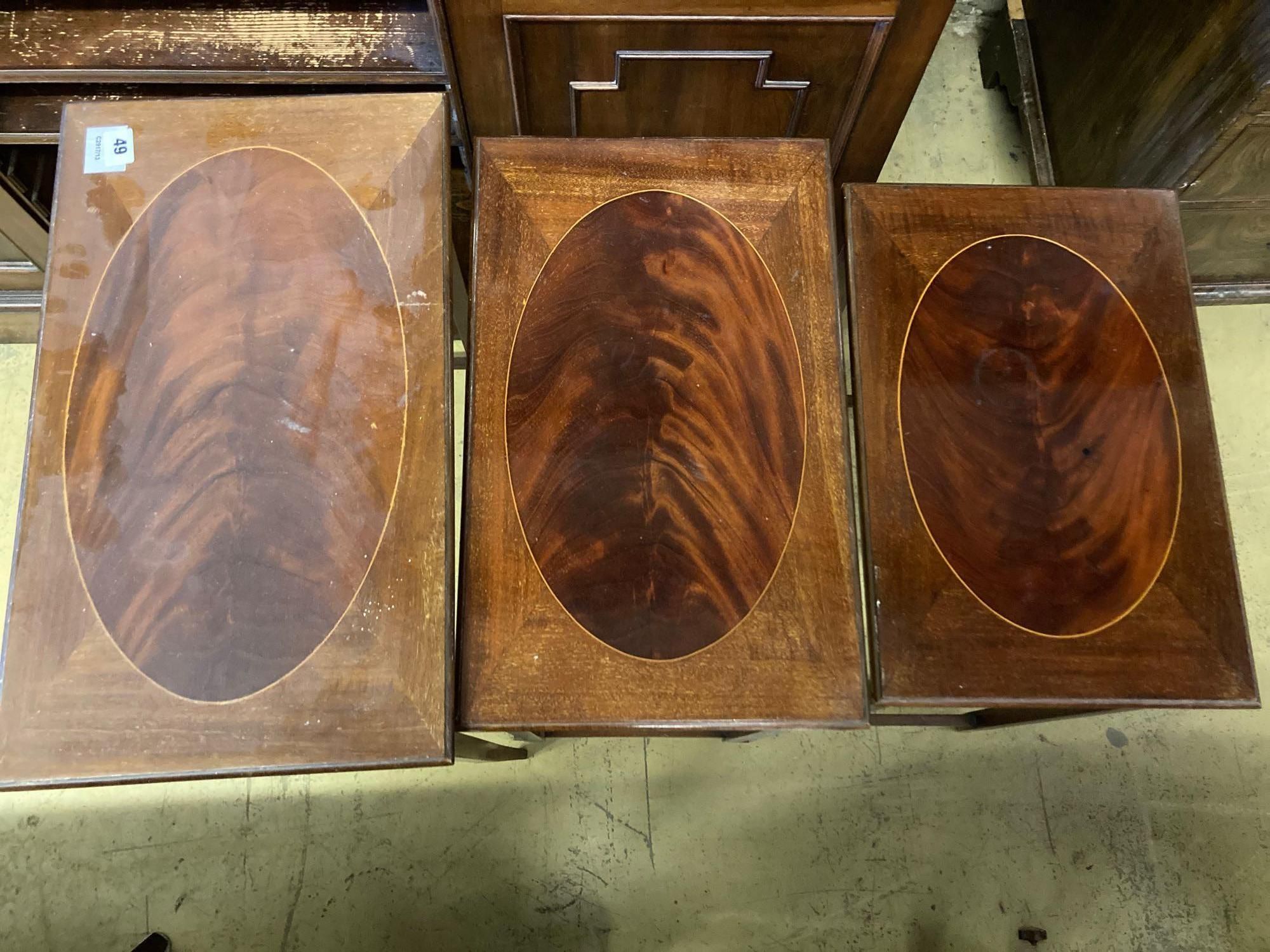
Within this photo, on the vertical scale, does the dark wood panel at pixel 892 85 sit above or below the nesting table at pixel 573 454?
above

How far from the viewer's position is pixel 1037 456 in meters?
0.75

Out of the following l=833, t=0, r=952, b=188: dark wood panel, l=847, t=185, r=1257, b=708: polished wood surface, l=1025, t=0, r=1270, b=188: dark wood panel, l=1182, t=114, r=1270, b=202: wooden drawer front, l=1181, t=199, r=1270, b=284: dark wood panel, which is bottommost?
l=847, t=185, r=1257, b=708: polished wood surface

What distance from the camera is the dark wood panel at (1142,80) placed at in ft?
3.13

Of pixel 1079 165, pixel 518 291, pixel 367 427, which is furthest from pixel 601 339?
pixel 1079 165

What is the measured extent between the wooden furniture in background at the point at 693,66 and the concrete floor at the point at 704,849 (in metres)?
0.91

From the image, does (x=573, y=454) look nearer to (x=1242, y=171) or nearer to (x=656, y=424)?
(x=656, y=424)

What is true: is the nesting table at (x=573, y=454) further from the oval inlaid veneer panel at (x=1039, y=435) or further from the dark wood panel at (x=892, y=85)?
the dark wood panel at (x=892, y=85)

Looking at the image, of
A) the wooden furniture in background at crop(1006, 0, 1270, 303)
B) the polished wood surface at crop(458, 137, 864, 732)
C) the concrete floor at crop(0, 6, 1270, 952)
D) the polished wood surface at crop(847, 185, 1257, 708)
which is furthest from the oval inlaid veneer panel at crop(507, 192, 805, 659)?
the wooden furniture in background at crop(1006, 0, 1270, 303)

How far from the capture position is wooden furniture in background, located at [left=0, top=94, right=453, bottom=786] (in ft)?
2.07

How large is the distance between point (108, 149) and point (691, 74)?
63 cm

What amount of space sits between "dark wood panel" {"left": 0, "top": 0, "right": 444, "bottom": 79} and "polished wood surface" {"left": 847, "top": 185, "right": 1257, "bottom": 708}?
0.56 metres

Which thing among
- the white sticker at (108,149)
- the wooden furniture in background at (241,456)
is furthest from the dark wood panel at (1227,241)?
the white sticker at (108,149)

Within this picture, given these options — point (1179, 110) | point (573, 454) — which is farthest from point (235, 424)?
point (1179, 110)

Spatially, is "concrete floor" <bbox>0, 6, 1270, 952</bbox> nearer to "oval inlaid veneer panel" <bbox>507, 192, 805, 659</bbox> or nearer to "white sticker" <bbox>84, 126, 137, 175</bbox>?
"oval inlaid veneer panel" <bbox>507, 192, 805, 659</bbox>
